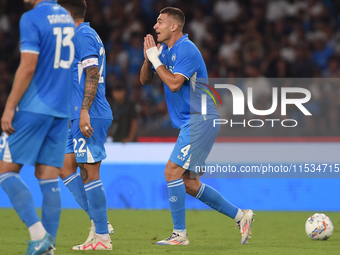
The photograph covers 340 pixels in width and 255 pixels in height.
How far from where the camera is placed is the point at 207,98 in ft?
17.0

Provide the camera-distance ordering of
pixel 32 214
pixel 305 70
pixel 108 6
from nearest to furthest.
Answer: pixel 32 214, pixel 305 70, pixel 108 6

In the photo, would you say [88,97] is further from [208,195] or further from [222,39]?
[222,39]

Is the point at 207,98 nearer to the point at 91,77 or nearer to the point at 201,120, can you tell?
the point at 201,120

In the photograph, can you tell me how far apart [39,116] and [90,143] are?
3.41 ft

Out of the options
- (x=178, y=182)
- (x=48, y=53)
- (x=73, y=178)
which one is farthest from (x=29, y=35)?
(x=178, y=182)

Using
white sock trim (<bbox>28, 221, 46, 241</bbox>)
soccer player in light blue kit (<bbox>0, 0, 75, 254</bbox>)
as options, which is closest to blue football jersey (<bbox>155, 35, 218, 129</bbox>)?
soccer player in light blue kit (<bbox>0, 0, 75, 254</bbox>)

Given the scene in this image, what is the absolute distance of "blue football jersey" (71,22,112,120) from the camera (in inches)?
177

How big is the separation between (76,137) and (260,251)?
6.29 ft

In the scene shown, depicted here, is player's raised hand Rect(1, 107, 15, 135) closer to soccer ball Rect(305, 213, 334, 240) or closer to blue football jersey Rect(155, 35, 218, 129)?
blue football jersey Rect(155, 35, 218, 129)

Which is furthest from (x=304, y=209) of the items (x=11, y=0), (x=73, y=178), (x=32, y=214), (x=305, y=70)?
(x=11, y=0)

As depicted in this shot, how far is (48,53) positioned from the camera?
356cm

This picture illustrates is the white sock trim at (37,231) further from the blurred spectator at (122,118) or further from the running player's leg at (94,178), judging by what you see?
the blurred spectator at (122,118)

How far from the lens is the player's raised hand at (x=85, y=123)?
4391 mm

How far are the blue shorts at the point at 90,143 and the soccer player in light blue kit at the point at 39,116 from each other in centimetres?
79
